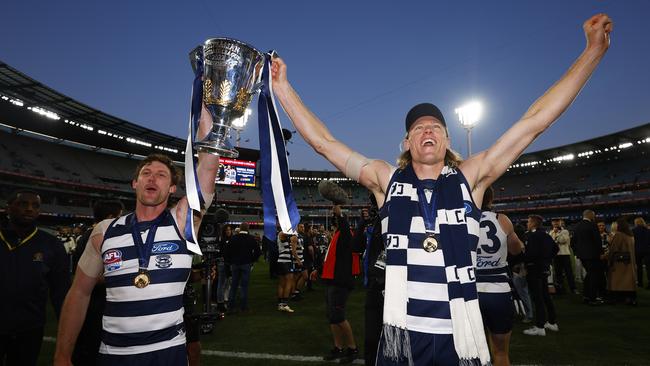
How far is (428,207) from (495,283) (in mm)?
2357

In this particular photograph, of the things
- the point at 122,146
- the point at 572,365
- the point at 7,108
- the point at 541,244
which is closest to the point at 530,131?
the point at 572,365

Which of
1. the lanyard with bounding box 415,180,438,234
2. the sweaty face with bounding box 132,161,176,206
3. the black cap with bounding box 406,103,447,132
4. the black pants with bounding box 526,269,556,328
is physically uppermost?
the black cap with bounding box 406,103,447,132

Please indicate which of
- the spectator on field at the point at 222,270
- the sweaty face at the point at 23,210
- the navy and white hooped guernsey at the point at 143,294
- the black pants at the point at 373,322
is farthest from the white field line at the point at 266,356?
the navy and white hooped guernsey at the point at 143,294

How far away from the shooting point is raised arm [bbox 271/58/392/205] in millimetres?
2359

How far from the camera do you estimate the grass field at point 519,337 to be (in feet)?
17.2

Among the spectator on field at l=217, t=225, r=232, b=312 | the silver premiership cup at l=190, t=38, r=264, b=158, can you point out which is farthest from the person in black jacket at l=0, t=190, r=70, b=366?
the spectator on field at l=217, t=225, r=232, b=312

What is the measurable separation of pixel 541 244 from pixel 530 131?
229 inches

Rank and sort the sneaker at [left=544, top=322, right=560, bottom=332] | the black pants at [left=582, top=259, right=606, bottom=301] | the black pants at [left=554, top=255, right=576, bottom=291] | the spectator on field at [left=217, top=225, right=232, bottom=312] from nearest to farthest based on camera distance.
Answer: the sneaker at [left=544, top=322, right=560, bottom=332], the spectator on field at [left=217, top=225, right=232, bottom=312], the black pants at [left=582, top=259, right=606, bottom=301], the black pants at [left=554, top=255, right=576, bottom=291]

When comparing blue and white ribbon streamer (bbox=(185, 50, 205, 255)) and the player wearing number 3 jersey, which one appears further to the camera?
the player wearing number 3 jersey

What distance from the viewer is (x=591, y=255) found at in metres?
9.29

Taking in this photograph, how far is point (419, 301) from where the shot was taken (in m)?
2.02

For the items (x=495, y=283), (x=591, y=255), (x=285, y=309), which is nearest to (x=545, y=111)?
(x=495, y=283)

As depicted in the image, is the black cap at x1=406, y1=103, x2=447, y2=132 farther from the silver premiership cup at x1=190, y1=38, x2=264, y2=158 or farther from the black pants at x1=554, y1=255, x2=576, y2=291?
the black pants at x1=554, y1=255, x2=576, y2=291

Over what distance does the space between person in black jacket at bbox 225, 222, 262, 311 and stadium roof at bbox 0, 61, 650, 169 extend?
2076 cm
